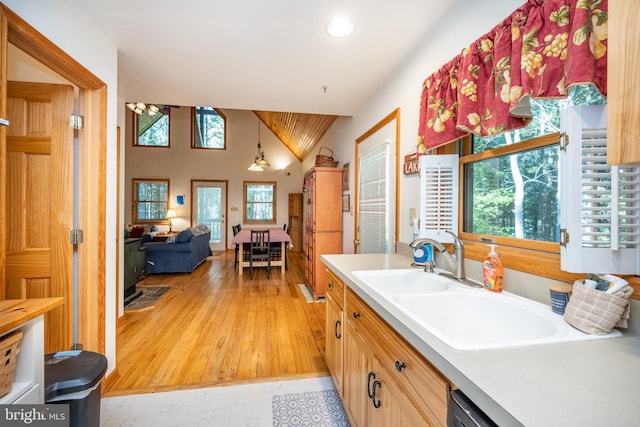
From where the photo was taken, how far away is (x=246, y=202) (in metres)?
8.67

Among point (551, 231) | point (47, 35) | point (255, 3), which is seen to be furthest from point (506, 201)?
point (47, 35)

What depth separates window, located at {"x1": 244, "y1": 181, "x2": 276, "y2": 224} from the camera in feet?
28.5

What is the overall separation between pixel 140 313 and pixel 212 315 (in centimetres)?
88

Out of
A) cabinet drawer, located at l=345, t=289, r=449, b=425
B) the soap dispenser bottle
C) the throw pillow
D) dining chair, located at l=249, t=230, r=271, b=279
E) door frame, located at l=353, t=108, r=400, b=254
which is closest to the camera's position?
cabinet drawer, located at l=345, t=289, r=449, b=425

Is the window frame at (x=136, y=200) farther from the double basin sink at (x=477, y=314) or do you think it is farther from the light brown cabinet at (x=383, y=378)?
the double basin sink at (x=477, y=314)

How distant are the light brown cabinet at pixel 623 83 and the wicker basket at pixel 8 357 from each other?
5.43ft

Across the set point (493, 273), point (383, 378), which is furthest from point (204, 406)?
point (493, 273)

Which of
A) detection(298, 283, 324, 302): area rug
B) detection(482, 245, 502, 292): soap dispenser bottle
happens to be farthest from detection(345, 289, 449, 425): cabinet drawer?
detection(298, 283, 324, 302): area rug

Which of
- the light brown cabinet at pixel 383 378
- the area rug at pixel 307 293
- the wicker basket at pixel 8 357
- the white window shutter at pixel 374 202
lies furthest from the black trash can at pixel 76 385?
the area rug at pixel 307 293

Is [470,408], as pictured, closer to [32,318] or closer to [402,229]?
[32,318]

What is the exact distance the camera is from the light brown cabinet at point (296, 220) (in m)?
8.75

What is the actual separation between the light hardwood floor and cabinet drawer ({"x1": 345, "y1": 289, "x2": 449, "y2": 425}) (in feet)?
3.94

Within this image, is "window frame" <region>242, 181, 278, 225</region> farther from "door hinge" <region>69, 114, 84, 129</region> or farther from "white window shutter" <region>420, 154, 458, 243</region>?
"white window shutter" <region>420, 154, 458, 243</region>

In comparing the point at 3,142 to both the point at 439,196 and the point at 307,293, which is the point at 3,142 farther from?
the point at 307,293
